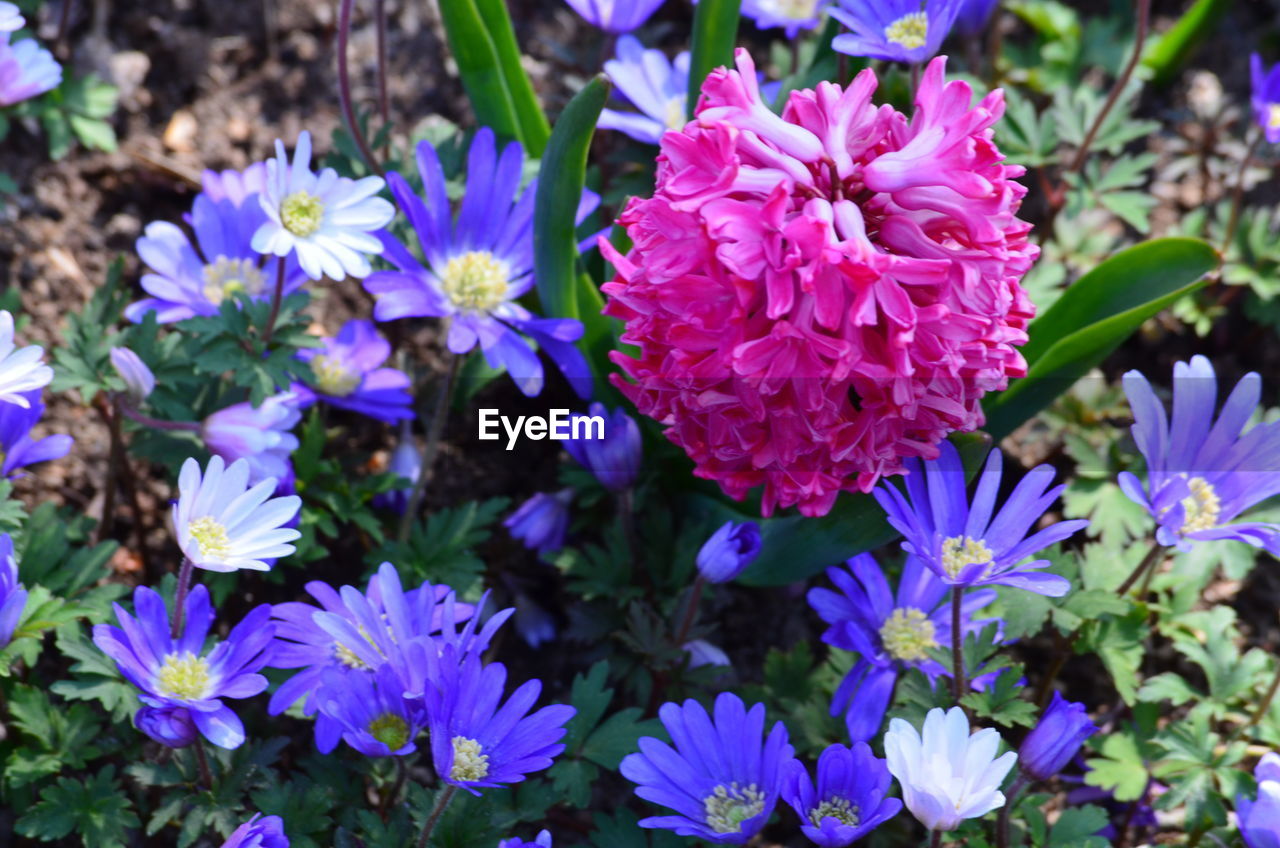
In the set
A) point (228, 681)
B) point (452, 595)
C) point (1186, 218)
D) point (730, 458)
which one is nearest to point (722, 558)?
point (730, 458)

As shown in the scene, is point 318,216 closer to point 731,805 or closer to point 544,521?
point 544,521

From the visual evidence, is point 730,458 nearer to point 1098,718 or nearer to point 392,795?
point 392,795

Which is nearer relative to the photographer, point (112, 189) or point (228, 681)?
point (228, 681)

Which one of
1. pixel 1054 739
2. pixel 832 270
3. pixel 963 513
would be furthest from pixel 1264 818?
pixel 832 270

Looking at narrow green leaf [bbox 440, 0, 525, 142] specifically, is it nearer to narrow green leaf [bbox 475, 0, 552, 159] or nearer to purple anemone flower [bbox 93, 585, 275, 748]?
narrow green leaf [bbox 475, 0, 552, 159]

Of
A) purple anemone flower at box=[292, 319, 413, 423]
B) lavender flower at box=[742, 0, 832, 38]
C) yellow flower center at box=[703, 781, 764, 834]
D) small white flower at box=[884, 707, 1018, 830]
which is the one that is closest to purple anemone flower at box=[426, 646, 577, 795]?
yellow flower center at box=[703, 781, 764, 834]

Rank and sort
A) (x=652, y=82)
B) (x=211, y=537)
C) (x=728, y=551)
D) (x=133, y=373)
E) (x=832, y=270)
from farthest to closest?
1. (x=652, y=82)
2. (x=133, y=373)
3. (x=728, y=551)
4. (x=211, y=537)
5. (x=832, y=270)
